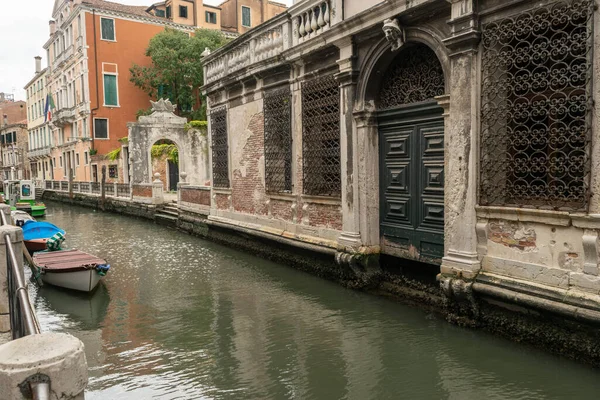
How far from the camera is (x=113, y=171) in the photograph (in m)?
28.2

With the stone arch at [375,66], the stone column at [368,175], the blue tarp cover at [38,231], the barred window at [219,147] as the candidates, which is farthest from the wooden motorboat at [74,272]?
the stone arch at [375,66]

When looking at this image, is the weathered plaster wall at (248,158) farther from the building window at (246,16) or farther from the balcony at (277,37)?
the building window at (246,16)

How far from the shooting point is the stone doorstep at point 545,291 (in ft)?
14.7

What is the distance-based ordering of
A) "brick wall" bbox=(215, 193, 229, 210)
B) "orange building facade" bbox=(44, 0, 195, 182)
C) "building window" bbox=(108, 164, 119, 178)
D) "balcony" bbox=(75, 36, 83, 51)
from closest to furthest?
"brick wall" bbox=(215, 193, 229, 210), "building window" bbox=(108, 164, 119, 178), "orange building facade" bbox=(44, 0, 195, 182), "balcony" bbox=(75, 36, 83, 51)

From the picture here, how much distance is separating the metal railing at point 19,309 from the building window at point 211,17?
32902 mm

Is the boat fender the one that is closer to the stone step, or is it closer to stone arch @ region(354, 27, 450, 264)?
stone arch @ region(354, 27, 450, 264)

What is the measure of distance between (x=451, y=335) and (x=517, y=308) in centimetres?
82

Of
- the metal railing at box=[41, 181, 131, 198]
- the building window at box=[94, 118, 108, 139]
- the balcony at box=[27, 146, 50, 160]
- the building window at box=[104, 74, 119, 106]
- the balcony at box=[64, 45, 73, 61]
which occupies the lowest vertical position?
the metal railing at box=[41, 181, 131, 198]

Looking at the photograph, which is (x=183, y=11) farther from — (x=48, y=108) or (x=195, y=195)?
(x=195, y=195)

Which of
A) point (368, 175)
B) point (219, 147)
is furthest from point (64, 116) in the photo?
point (368, 175)

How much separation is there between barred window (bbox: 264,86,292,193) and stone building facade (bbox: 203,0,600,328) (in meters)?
0.04

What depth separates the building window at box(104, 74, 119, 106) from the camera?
31.3 meters

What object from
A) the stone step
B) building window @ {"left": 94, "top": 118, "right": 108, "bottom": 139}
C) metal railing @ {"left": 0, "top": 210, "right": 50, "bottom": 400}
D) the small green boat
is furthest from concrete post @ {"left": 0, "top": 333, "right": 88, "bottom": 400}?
building window @ {"left": 94, "top": 118, "right": 108, "bottom": 139}

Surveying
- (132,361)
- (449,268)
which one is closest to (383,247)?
(449,268)
